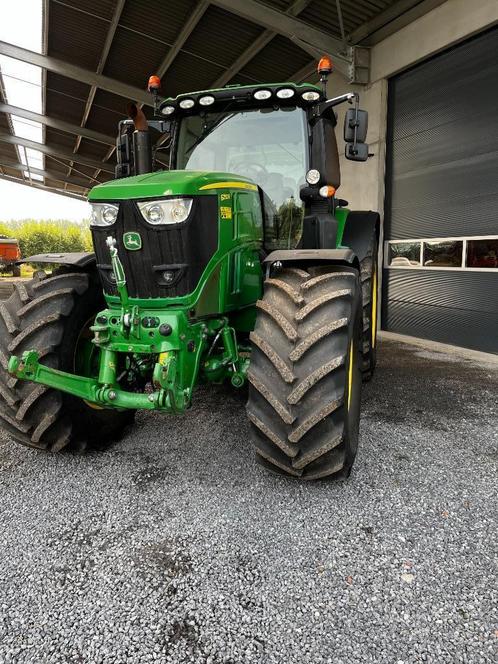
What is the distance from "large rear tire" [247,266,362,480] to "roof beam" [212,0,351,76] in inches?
251

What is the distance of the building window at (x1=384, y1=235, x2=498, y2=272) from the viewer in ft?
20.0

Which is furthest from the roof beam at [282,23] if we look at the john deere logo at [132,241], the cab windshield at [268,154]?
the john deere logo at [132,241]

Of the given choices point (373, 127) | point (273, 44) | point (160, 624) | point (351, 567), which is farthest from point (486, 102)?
point (160, 624)

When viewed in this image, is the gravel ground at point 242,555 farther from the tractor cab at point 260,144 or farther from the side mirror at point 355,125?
the side mirror at point 355,125

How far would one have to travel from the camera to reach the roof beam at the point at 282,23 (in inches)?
283

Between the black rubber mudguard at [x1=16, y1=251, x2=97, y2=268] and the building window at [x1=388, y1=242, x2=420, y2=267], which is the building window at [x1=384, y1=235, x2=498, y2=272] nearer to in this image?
the building window at [x1=388, y1=242, x2=420, y2=267]

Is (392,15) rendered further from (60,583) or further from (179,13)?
(60,583)

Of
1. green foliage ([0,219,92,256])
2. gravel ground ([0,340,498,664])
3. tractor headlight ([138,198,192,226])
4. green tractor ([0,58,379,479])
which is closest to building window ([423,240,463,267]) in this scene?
green tractor ([0,58,379,479])

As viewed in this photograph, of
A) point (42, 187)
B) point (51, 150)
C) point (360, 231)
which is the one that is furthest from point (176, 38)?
point (42, 187)

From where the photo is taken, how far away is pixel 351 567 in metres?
2.02

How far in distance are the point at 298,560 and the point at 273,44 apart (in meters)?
8.97

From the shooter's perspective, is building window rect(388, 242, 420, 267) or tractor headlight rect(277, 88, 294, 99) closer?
tractor headlight rect(277, 88, 294, 99)

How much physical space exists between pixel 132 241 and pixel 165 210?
25cm

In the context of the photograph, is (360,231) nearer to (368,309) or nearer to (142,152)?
(368,309)
